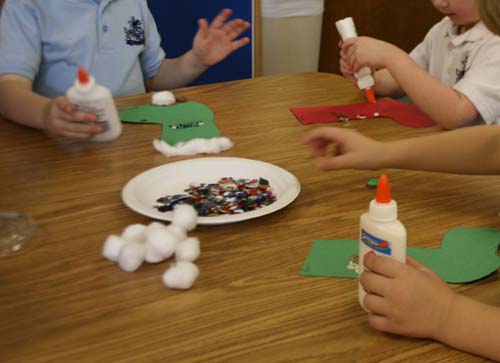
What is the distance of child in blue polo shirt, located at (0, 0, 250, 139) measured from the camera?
4.70ft

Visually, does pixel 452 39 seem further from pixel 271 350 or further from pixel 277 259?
pixel 271 350

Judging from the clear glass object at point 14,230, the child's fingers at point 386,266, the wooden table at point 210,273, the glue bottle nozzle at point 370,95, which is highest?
the child's fingers at point 386,266

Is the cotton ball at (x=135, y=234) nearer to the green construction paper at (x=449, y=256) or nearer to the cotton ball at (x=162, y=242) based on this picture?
the cotton ball at (x=162, y=242)

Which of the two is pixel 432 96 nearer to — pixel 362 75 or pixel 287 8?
pixel 362 75

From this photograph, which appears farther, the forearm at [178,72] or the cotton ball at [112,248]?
the forearm at [178,72]

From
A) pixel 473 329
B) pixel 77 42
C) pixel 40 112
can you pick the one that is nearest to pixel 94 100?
pixel 40 112

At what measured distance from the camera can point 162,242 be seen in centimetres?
76

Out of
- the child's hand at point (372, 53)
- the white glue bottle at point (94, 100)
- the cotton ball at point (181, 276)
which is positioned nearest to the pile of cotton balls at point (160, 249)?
the cotton ball at point (181, 276)

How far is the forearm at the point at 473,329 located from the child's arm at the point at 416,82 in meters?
0.68

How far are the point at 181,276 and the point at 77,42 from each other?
3.47 ft

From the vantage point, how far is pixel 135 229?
81cm

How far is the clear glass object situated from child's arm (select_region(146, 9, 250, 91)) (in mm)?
767

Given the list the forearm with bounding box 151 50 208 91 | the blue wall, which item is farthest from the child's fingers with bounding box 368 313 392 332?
the blue wall

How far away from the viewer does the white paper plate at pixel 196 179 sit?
899 mm
